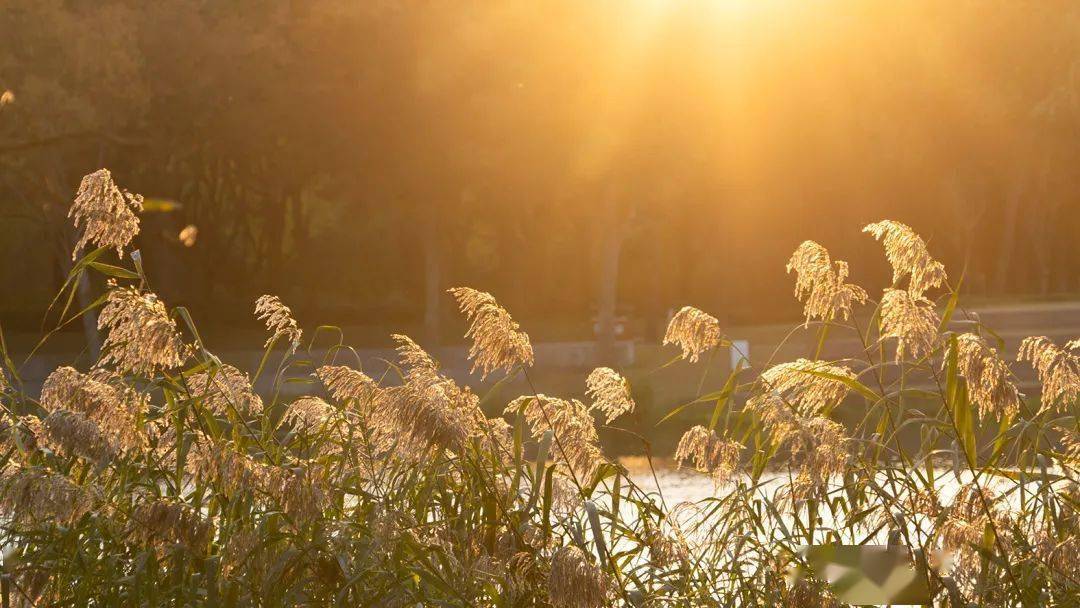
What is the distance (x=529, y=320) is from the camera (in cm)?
3644

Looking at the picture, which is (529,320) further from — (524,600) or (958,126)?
(524,600)

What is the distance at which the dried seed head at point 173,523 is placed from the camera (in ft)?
9.68

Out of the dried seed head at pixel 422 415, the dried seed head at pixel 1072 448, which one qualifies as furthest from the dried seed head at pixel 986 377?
the dried seed head at pixel 422 415

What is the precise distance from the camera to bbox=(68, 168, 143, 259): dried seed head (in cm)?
333

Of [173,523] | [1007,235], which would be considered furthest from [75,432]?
[1007,235]

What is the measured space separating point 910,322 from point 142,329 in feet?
5.15

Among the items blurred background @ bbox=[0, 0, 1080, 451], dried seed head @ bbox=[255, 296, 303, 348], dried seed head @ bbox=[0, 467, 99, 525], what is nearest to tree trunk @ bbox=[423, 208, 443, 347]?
blurred background @ bbox=[0, 0, 1080, 451]

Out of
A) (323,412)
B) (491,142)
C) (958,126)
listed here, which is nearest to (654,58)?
(491,142)

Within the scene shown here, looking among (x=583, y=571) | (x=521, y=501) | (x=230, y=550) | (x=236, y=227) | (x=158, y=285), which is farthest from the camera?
(x=236, y=227)

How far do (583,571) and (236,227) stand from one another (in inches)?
1344

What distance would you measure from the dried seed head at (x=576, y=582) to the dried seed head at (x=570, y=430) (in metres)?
0.65

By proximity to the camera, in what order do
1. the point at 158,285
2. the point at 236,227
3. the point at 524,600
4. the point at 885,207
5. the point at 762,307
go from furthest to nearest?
1. the point at 762,307
2. the point at 236,227
3. the point at 885,207
4. the point at 158,285
5. the point at 524,600

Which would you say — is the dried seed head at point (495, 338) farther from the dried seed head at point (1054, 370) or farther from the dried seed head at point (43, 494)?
the dried seed head at point (1054, 370)

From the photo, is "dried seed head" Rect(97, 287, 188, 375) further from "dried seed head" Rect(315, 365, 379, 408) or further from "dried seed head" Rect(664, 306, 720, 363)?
"dried seed head" Rect(664, 306, 720, 363)
